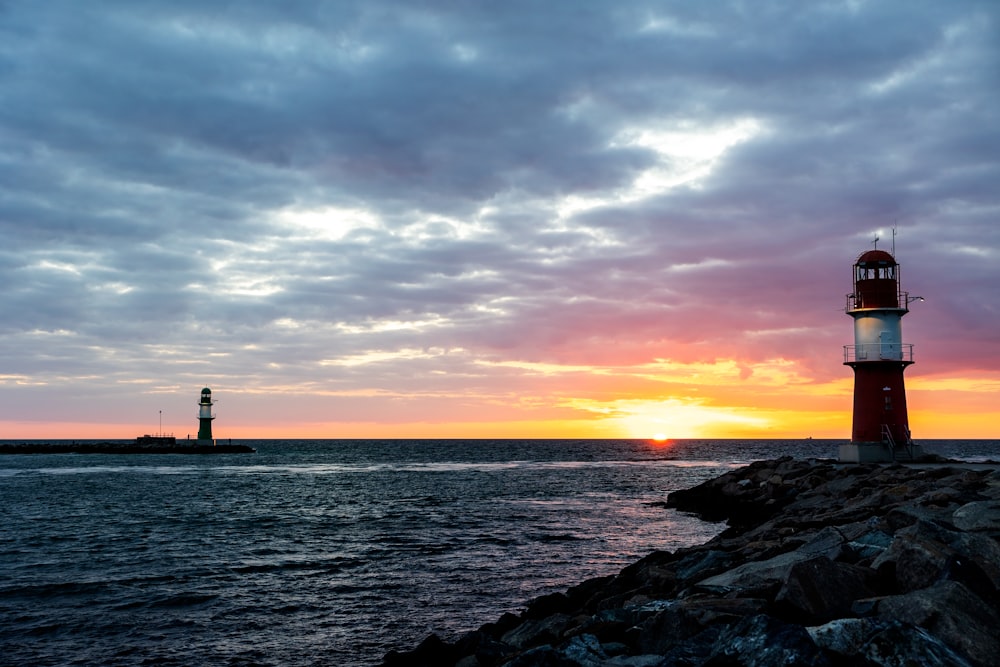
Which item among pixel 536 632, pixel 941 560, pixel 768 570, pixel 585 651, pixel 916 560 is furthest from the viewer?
pixel 536 632

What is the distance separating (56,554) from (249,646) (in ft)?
49.5

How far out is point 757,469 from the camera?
141ft

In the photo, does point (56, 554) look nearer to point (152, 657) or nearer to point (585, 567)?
point (152, 657)

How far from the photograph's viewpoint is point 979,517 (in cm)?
1266

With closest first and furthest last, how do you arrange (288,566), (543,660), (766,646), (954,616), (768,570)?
(766,646)
(954,616)
(543,660)
(768,570)
(288,566)

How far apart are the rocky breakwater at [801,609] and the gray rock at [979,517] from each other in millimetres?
24

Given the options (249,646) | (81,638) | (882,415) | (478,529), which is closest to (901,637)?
(249,646)

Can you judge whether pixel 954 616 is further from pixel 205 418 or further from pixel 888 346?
pixel 205 418

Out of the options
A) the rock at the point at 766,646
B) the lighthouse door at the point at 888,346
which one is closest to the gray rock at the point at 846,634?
the rock at the point at 766,646

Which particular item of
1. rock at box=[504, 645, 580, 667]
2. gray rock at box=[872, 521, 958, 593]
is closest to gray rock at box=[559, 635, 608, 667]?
rock at box=[504, 645, 580, 667]

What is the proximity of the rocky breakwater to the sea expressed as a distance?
156 inches

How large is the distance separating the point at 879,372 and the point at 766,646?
101 feet

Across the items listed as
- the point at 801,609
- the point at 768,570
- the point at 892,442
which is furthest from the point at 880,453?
the point at 801,609

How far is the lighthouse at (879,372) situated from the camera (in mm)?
33750
